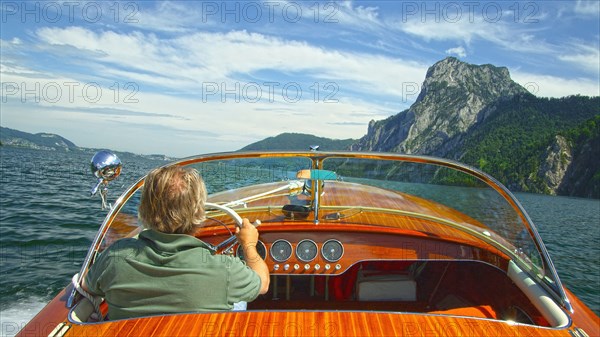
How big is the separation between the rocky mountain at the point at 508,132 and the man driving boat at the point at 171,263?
95.1m

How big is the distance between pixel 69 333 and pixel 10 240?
8.35 m

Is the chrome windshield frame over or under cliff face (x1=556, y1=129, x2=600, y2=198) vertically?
over

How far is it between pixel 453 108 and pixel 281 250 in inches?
7299

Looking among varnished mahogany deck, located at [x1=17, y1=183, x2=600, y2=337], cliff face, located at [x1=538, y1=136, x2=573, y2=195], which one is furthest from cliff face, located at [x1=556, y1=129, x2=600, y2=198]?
varnished mahogany deck, located at [x1=17, y1=183, x2=600, y2=337]

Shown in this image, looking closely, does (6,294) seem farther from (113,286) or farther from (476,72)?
(476,72)

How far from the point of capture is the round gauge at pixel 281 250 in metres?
3.13

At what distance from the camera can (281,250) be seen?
314cm

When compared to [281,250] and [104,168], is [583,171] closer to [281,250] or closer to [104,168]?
[281,250]

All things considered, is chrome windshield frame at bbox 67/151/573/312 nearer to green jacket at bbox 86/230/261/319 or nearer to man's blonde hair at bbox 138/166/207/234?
green jacket at bbox 86/230/261/319

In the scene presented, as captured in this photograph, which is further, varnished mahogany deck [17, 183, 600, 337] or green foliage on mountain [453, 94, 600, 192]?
green foliage on mountain [453, 94, 600, 192]

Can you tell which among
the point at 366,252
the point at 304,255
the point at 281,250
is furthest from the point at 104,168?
the point at 366,252

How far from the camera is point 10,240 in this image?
8.38 meters

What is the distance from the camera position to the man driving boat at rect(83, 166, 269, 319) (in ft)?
5.25

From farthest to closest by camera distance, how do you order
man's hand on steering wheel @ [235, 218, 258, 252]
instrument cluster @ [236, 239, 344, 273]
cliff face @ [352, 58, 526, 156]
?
1. cliff face @ [352, 58, 526, 156]
2. instrument cluster @ [236, 239, 344, 273]
3. man's hand on steering wheel @ [235, 218, 258, 252]
